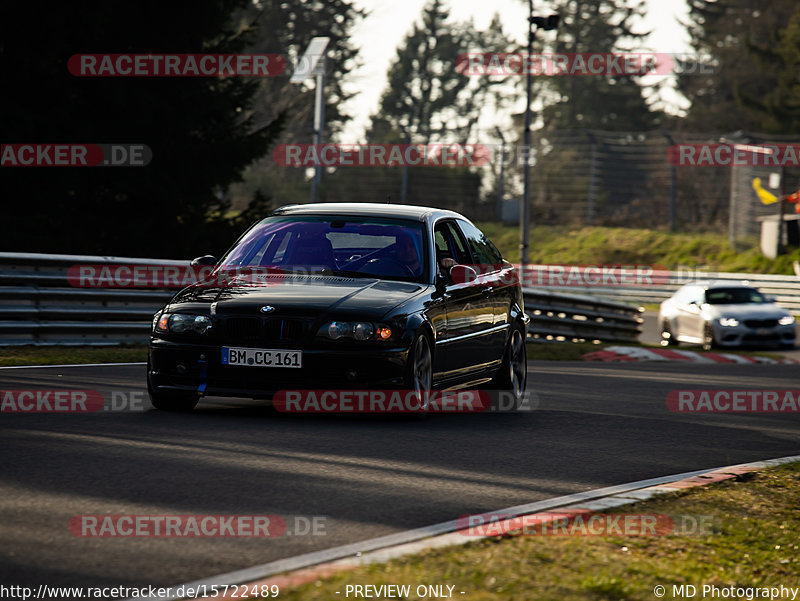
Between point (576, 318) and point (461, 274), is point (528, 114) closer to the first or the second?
point (576, 318)

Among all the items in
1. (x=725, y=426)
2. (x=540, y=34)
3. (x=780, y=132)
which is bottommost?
(x=725, y=426)

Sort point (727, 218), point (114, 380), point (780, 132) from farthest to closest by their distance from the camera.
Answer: point (780, 132) → point (727, 218) → point (114, 380)

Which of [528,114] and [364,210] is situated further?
[528,114]

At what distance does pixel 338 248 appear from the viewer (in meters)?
10.2

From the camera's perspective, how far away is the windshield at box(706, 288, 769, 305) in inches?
979

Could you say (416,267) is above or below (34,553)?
above

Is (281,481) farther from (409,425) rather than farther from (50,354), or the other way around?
(50,354)

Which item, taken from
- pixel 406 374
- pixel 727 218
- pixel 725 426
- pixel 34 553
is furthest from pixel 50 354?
pixel 727 218

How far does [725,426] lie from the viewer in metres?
10.6

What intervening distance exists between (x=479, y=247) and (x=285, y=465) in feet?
15.4

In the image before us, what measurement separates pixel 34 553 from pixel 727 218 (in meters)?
44.8

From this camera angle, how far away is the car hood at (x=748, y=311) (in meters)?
24.0

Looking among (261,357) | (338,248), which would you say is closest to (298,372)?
(261,357)

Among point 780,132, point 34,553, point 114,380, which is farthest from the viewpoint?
point 780,132
